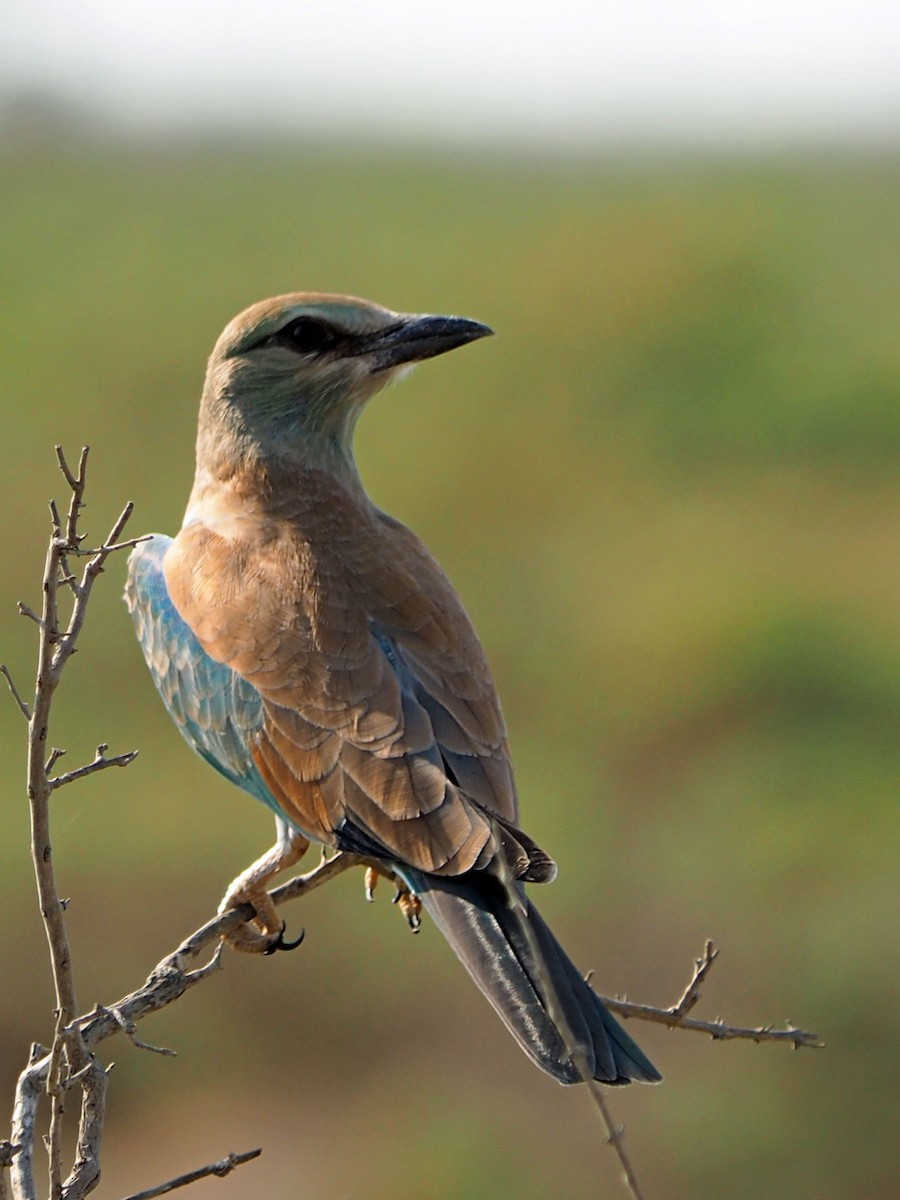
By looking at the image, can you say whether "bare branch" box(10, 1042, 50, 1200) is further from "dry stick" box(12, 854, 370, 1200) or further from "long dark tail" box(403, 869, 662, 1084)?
"long dark tail" box(403, 869, 662, 1084)

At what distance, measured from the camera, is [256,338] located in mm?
5078

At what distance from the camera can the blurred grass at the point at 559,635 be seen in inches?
332

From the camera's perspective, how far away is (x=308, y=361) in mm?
5035

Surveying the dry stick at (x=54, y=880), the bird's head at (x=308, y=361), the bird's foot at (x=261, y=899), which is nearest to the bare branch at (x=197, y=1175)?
the dry stick at (x=54, y=880)

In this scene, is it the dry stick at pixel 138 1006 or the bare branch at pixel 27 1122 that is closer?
the bare branch at pixel 27 1122

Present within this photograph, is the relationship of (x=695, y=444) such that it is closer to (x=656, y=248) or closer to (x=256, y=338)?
(x=656, y=248)

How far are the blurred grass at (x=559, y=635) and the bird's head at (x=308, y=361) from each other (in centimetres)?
397

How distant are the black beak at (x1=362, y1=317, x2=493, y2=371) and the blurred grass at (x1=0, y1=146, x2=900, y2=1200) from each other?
411 cm

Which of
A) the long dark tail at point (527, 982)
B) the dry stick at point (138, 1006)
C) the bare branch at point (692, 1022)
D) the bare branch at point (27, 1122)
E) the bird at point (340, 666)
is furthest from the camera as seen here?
the bare branch at point (692, 1022)

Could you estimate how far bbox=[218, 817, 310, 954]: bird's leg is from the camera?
4.38m

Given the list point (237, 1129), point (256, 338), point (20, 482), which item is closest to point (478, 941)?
point (256, 338)

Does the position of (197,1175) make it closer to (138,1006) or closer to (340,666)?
(138,1006)

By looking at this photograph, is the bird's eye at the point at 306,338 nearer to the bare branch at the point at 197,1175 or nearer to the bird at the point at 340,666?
the bird at the point at 340,666

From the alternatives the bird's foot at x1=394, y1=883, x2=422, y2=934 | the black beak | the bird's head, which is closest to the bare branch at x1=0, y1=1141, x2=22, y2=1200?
the bird's foot at x1=394, y1=883, x2=422, y2=934
